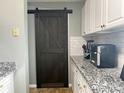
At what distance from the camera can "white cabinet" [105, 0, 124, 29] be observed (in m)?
1.41

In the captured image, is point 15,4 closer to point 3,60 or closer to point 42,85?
point 3,60

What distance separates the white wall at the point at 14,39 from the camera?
2.65 metres

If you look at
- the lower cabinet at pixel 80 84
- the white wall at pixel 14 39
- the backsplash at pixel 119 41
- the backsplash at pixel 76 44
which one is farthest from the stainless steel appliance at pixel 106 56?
the backsplash at pixel 76 44

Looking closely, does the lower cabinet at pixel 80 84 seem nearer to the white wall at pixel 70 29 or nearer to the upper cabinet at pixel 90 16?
the upper cabinet at pixel 90 16

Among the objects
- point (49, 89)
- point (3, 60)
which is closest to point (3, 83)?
point (3, 60)

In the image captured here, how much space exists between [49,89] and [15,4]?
96.7 inches

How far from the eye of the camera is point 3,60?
2.70m

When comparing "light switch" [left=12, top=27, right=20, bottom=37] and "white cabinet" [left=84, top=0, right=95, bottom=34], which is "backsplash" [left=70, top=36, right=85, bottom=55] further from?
"light switch" [left=12, top=27, right=20, bottom=37]

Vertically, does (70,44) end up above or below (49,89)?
above

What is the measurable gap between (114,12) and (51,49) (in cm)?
300

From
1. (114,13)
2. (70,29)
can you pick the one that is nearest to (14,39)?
(114,13)

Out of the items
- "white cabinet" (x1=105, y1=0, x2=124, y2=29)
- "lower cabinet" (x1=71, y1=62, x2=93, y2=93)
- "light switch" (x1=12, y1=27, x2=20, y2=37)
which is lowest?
"lower cabinet" (x1=71, y1=62, x2=93, y2=93)

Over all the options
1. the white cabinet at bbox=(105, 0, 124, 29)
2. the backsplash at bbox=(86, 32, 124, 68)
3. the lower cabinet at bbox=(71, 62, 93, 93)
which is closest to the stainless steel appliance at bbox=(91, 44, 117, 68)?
the backsplash at bbox=(86, 32, 124, 68)

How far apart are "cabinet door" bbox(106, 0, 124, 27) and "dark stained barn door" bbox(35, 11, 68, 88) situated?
2.66 meters
